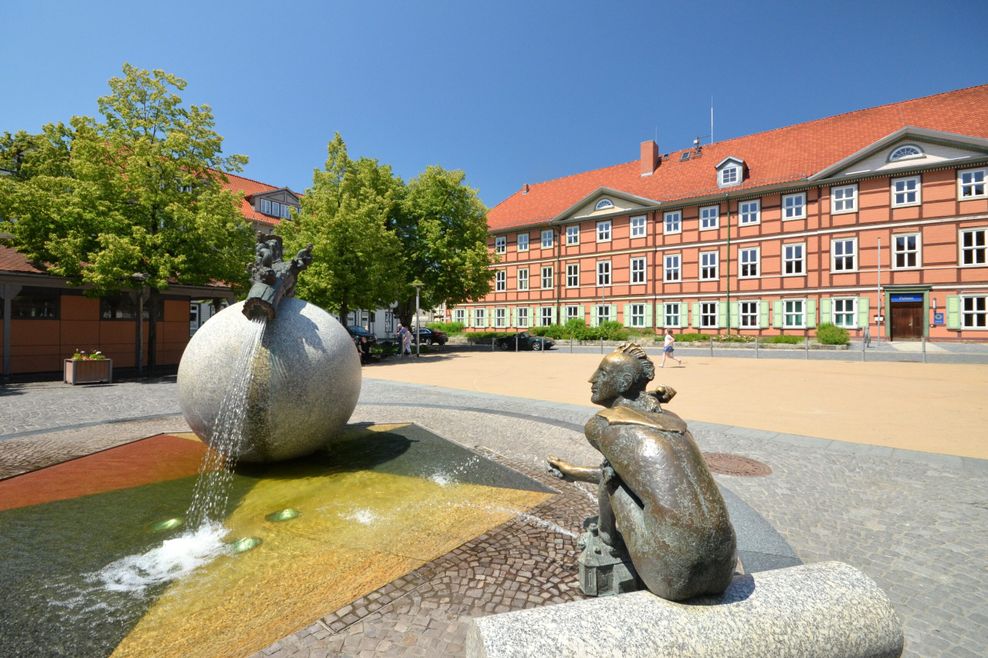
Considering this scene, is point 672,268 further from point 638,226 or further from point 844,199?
point 844,199

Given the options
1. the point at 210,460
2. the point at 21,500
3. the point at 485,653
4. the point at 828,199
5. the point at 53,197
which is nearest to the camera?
the point at 485,653

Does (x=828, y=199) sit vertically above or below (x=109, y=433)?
above

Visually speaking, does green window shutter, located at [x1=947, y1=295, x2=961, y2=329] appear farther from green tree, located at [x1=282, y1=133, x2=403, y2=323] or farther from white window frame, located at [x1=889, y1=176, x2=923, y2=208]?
green tree, located at [x1=282, y1=133, x2=403, y2=323]

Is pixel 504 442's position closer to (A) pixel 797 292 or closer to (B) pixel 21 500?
(B) pixel 21 500

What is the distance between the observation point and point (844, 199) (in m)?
31.7

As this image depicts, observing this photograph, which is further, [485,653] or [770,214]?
[770,214]

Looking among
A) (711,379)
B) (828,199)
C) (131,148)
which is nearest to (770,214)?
(828,199)

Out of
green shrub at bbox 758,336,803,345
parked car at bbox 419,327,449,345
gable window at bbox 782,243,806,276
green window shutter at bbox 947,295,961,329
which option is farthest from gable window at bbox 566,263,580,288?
green window shutter at bbox 947,295,961,329

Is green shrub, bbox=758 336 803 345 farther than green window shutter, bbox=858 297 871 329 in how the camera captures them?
No

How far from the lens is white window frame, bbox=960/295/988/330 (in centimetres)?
2789

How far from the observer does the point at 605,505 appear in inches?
103

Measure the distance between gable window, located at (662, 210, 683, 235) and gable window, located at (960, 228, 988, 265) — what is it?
16.5 meters

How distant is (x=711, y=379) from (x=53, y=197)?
2248 centimetres

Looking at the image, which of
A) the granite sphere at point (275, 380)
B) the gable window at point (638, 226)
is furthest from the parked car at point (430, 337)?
the granite sphere at point (275, 380)
